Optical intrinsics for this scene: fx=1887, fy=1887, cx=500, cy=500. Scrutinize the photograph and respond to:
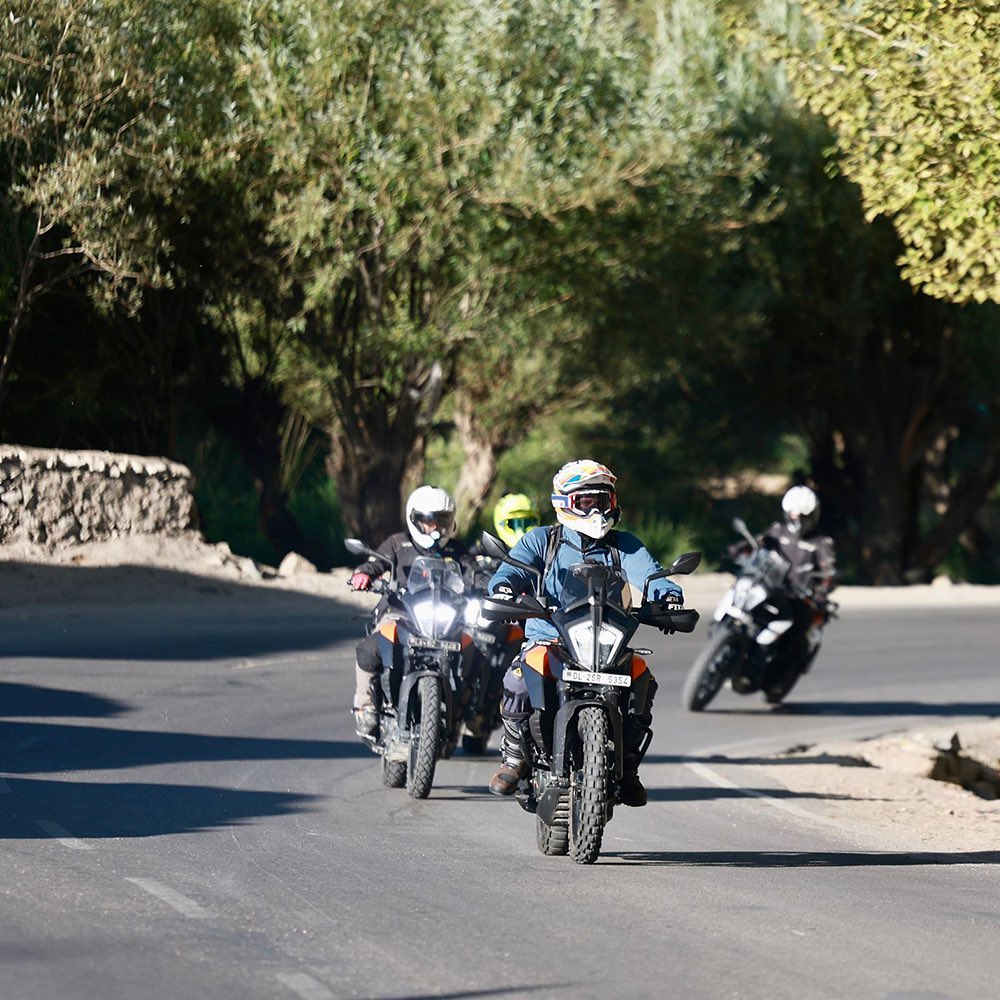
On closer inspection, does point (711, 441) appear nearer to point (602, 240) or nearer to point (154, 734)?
point (602, 240)

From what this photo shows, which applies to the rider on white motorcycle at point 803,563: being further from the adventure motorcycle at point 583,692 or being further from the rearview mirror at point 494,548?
the rearview mirror at point 494,548

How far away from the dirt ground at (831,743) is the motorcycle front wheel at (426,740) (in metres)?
2.27

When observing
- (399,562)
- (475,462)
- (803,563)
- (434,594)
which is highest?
(475,462)

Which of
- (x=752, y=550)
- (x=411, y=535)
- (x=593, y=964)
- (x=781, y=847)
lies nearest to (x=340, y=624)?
(x=752, y=550)

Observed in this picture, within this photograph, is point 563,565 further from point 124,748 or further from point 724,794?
point 124,748

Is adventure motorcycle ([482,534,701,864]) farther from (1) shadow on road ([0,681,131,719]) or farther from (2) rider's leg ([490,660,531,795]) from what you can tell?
(1) shadow on road ([0,681,131,719])

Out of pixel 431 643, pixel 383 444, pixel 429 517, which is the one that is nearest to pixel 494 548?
pixel 431 643

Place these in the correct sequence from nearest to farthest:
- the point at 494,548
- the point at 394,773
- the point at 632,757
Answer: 1. the point at 632,757
2. the point at 494,548
3. the point at 394,773

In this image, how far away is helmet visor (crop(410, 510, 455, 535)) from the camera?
10.6 metres

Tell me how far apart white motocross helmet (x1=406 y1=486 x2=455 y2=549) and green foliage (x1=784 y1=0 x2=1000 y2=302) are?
4766 mm

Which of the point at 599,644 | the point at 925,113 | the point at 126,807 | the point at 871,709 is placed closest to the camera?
the point at 599,644

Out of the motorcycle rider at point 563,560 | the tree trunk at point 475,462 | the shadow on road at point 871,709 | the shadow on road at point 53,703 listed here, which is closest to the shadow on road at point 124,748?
the shadow on road at point 53,703

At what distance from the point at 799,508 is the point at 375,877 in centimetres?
855

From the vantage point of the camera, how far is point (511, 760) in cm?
847
